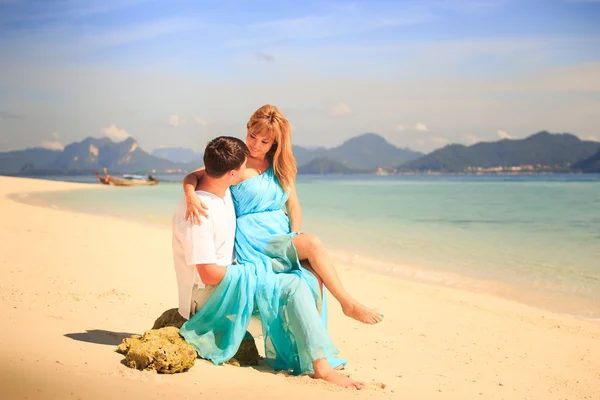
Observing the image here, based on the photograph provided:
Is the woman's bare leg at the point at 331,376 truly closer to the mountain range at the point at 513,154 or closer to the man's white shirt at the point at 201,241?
the man's white shirt at the point at 201,241

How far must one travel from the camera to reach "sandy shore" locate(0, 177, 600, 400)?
3.08 m

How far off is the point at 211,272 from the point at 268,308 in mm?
403

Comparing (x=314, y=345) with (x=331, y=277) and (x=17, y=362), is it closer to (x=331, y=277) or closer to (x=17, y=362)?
(x=331, y=277)

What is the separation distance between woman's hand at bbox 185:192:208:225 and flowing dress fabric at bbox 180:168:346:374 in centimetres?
36

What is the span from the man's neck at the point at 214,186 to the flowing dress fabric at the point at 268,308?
304 millimetres

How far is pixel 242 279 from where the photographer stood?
3580 millimetres

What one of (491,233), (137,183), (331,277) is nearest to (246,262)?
(331,277)

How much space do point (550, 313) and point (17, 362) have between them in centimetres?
556

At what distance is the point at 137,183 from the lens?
5819 centimetres

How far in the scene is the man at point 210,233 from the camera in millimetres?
3496

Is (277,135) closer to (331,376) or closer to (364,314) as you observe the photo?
(364,314)

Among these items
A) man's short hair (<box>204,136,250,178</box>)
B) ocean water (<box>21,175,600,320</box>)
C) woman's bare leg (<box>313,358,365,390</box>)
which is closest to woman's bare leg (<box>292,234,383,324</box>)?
woman's bare leg (<box>313,358,365,390</box>)

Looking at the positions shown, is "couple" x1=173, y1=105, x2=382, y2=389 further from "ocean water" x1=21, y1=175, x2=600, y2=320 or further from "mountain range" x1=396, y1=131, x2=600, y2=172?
"mountain range" x1=396, y1=131, x2=600, y2=172

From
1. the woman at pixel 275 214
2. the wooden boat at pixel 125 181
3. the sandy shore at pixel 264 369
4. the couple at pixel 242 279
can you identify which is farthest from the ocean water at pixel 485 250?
the wooden boat at pixel 125 181
